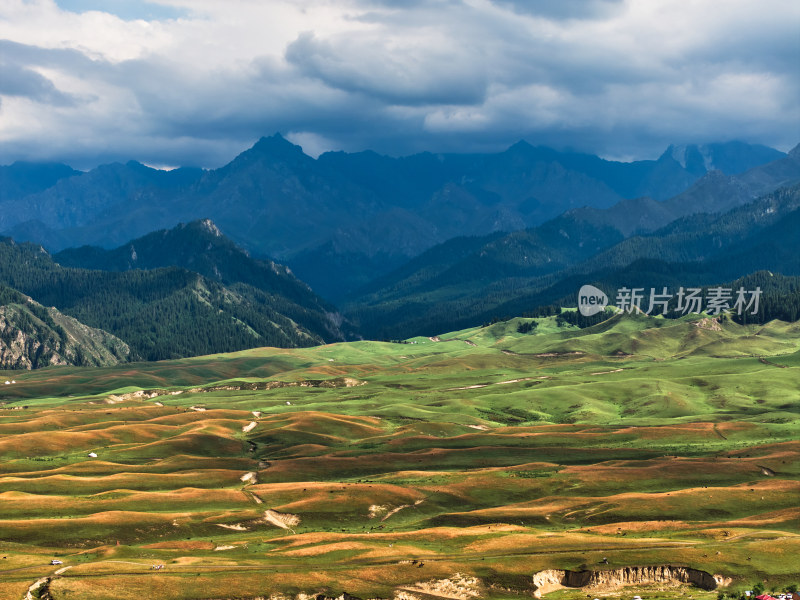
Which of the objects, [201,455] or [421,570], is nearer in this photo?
[421,570]

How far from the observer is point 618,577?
8038 centimetres

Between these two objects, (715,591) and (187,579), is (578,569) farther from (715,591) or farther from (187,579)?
(187,579)

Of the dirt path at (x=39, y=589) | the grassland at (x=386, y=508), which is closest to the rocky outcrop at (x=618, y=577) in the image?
the grassland at (x=386, y=508)

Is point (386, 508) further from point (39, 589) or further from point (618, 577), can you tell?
point (39, 589)

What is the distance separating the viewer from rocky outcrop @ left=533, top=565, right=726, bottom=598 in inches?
→ 3140

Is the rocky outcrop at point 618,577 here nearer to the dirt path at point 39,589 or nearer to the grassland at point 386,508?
the grassland at point 386,508

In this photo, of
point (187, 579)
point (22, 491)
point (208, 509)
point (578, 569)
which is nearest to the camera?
point (187, 579)

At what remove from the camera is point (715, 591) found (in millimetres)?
77312

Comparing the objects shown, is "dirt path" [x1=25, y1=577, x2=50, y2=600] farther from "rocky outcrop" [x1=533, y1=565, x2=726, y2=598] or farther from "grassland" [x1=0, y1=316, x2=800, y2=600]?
"rocky outcrop" [x1=533, y1=565, x2=726, y2=598]

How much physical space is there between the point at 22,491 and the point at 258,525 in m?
40.0

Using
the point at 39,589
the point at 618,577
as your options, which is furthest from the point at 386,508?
the point at 39,589

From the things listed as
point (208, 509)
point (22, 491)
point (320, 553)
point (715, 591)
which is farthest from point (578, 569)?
point (22, 491)

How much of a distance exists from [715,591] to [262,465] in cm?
9561

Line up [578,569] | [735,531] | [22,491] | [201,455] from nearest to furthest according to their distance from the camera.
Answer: [578,569], [735,531], [22,491], [201,455]
